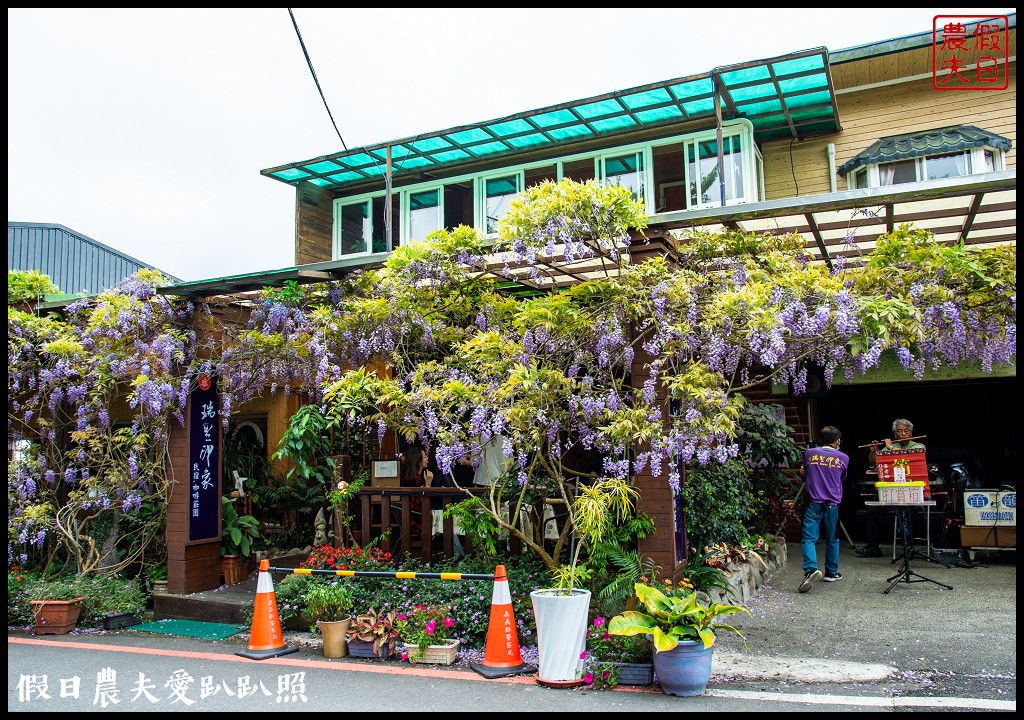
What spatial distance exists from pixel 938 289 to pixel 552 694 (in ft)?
14.5

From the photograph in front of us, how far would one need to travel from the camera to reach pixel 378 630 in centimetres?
695

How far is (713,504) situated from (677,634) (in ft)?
9.66

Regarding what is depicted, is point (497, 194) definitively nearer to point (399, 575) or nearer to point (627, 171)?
point (627, 171)

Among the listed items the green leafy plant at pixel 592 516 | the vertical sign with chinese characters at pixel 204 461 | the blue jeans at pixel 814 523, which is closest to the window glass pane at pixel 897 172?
the blue jeans at pixel 814 523

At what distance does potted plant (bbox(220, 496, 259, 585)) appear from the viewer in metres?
9.89

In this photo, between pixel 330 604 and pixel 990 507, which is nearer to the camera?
pixel 330 604

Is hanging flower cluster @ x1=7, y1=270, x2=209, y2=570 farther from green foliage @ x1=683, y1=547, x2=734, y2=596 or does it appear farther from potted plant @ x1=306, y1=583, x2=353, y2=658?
green foliage @ x1=683, y1=547, x2=734, y2=596

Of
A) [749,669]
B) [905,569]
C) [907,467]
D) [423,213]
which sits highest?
[423,213]

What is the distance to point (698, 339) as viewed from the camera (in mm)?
6973

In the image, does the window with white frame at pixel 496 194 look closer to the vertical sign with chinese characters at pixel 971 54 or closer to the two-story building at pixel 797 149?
the two-story building at pixel 797 149

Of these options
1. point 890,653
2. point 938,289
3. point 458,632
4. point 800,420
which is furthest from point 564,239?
point 800,420

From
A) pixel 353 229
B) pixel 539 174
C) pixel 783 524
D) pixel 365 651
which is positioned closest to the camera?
pixel 365 651

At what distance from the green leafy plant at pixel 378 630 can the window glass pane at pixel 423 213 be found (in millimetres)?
9039

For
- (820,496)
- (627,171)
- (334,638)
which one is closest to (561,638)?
(334,638)
